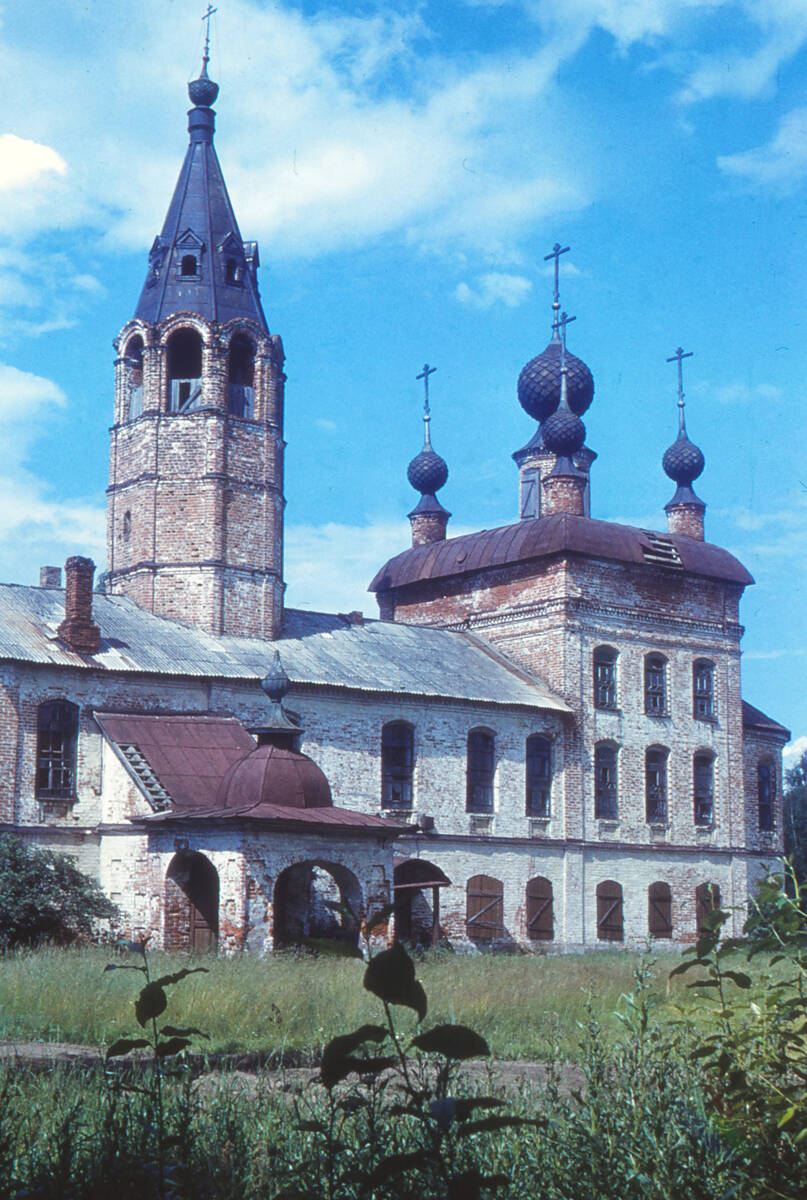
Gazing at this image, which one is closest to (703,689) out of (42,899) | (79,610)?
(79,610)

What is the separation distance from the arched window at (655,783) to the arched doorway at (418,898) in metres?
6.50

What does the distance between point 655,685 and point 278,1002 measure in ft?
65.5

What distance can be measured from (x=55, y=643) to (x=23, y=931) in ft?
16.2

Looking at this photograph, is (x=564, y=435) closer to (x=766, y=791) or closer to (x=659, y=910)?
(x=766, y=791)

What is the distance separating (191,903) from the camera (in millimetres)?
22141

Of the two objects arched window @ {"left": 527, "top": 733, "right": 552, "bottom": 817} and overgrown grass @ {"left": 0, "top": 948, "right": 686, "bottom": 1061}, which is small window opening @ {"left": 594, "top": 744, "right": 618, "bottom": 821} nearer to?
arched window @ {"left": 527, "top": 733, "right": 552, "bottom": 817}

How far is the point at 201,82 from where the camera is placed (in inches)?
1163

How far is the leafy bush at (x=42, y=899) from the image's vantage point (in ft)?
68.5

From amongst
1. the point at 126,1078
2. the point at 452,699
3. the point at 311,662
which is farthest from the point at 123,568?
the point at 126,1078

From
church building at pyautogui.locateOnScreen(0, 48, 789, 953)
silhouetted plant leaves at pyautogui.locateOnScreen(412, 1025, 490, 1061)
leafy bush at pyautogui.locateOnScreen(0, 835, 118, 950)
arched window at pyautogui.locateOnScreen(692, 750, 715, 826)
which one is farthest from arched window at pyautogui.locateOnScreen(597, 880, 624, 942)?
silhouetted plant leaves at pyautogui.locateOnScreen(412, 1025, 490, 1061)

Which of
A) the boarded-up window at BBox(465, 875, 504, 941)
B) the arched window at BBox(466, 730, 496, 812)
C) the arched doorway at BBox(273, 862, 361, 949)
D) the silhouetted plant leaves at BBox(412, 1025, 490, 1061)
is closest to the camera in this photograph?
the silhouetted plant leaves at BBox(412, 1025, 490, 1061)

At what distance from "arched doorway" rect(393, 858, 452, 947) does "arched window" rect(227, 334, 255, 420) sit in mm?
9294

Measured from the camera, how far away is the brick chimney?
2378 centimetres

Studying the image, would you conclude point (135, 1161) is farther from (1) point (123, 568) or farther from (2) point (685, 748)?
(2) point (685, 748)
